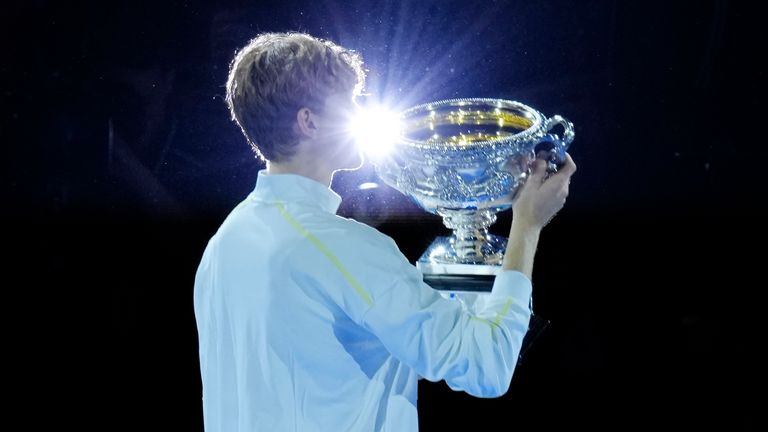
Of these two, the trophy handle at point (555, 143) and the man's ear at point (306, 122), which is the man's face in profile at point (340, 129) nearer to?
the man's ear at point (306, 122)

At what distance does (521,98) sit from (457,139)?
0.24 m

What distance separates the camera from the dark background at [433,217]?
98 cm

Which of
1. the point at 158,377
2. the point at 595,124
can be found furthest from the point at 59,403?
the point at 595,124

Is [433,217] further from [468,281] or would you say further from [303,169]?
[303,169]

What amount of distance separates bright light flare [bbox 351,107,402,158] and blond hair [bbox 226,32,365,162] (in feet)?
0.15

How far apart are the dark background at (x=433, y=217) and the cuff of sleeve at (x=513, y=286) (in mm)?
300

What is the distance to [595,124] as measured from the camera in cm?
113

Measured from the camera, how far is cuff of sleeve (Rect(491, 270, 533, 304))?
69 cm

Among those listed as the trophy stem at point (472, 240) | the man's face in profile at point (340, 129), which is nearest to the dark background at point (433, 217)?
the trophy stem at point (472, 240)

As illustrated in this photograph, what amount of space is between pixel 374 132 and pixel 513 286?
0.91ft

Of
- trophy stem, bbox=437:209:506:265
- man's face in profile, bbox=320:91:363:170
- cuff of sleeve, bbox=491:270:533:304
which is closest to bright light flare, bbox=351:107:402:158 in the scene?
man's face in profile, bbox=320:91:363:170

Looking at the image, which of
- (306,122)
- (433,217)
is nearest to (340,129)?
(306,122)

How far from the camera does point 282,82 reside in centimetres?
70

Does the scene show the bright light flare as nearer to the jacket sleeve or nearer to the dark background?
the jacket sleeve
